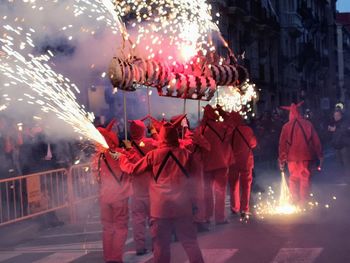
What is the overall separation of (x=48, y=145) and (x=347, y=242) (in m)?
6.00

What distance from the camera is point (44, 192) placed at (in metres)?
12.2

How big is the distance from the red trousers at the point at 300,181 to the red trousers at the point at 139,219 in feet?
12.9

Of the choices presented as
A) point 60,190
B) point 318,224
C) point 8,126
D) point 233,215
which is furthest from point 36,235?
point 318,224

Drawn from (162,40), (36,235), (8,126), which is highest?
(162,40)

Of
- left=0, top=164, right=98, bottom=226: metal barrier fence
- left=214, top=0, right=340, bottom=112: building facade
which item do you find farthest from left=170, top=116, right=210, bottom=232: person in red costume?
left=214, top=0, right=340, bottom=112: building facade

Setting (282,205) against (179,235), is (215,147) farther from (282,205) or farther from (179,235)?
(179,235)

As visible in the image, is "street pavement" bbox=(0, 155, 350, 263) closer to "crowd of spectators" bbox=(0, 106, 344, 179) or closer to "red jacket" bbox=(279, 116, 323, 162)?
"red jacket" bbox=(279, 116, 323, 162)

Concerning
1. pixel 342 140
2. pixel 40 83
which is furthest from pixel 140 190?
pixel 342 140

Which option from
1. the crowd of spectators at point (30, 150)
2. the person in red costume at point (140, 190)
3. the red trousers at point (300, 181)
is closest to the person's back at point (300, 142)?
the red trousers at point (300, 181)

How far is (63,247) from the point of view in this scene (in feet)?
33.5

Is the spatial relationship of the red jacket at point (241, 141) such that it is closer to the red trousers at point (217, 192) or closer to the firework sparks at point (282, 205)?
the red trousers at point (217, 192)

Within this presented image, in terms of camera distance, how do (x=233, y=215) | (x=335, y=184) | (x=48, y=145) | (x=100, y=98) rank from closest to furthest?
(x=233, y=215) < (x=48, y=145) < (x=335, y=184) < (x=100, y=98)

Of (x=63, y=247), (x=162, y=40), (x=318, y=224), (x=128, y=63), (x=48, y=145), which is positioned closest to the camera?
(x=128, y=63)

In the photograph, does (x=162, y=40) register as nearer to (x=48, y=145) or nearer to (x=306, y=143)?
(x=48, y=145)
